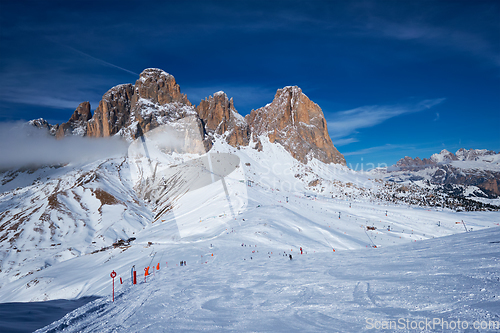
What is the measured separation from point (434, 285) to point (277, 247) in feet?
100.0

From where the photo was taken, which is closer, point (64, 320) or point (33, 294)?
point (64, 320)

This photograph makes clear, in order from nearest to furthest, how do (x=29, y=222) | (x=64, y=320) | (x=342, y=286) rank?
(x=64, y=320) < (x=342, y=286) < (x=29, y=222)

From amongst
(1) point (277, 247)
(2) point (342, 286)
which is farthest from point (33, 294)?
(2) point (342, 286)

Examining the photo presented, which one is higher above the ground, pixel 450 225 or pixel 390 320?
pixel 390 320

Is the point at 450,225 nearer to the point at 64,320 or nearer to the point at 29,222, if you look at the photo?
the point at 64,320

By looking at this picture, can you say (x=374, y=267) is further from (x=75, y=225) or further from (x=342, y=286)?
(x=75, y=225)

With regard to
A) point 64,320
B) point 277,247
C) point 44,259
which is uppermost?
point 64,320

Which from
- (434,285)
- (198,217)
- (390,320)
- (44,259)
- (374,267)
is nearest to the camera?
(390,320)

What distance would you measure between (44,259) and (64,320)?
97.9m

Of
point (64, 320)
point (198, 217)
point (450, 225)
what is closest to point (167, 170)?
point (198, 217)

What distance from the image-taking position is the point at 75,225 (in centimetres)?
10850

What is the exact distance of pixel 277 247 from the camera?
125 ft

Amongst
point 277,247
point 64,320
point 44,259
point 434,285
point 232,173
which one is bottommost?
point 44,259

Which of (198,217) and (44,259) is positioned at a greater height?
(198,217)
